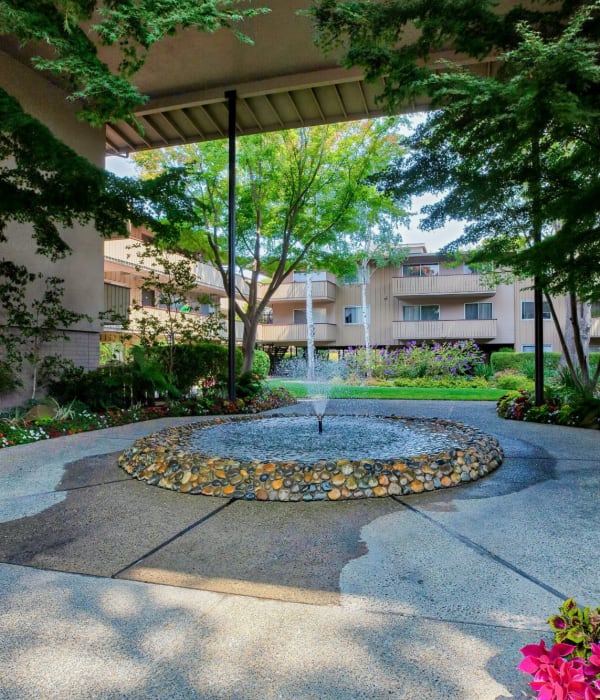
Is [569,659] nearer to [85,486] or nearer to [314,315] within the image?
[85,486]

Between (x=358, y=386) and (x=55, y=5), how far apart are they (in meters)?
11.5

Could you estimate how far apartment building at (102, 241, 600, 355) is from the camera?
1897 cm

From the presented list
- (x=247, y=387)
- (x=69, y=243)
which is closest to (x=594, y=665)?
(x=247, y=387)

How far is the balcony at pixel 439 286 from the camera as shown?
19078 mm

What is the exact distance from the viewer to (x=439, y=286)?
19531 mm

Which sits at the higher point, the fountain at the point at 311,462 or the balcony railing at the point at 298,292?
the balcony railing at the point at 298,292

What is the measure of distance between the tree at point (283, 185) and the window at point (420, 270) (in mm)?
10221

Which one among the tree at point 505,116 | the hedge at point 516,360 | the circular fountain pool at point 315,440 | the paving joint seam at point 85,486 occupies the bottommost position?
the paving joint seam at point 85,486

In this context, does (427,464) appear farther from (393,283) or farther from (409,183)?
(393,283)

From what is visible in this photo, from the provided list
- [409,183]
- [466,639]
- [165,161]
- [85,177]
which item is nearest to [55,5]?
[85,177]

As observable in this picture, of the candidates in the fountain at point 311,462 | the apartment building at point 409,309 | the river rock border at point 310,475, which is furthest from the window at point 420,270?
the river rock border at point 310,475

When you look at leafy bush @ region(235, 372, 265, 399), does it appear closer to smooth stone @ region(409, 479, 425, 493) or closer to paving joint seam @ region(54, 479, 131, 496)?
paving joint seam @ region(54, 479, 131, 496)

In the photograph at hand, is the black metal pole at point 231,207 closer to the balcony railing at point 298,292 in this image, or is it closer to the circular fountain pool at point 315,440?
the circular fountain pool at point 315,440

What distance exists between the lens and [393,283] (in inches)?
787
